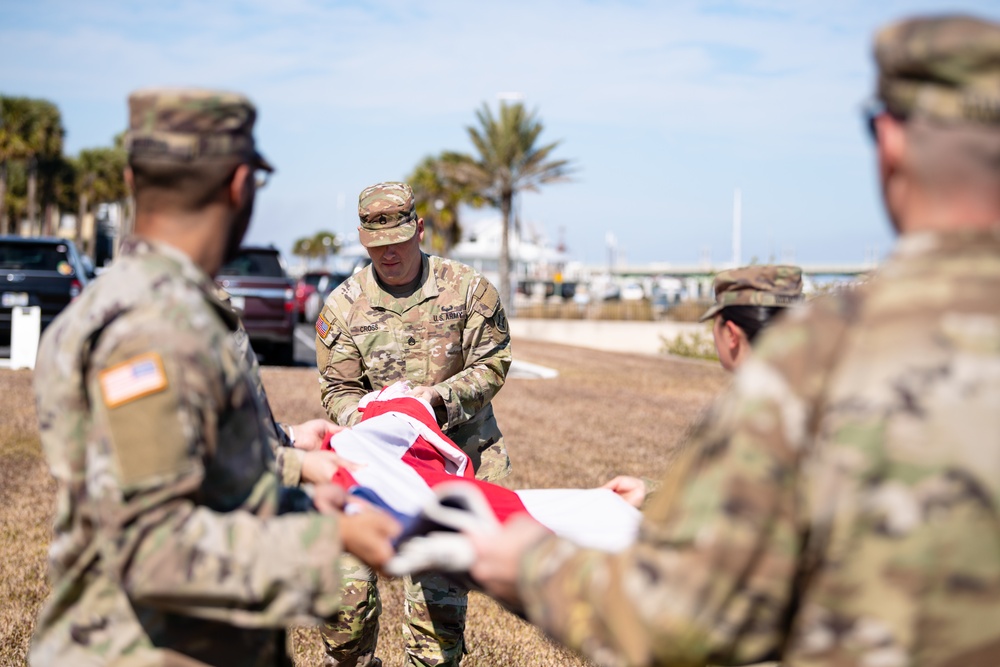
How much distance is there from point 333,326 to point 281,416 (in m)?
8.66

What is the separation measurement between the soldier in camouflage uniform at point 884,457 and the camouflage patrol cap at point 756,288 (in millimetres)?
1375

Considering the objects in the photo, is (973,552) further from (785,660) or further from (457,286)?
(457,286)

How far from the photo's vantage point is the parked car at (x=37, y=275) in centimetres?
1747

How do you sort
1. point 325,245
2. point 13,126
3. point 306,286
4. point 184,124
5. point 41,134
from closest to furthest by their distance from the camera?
1. point 184,124
2. point 306,286
3. point 13,126
4. point 41,134
5. point 325,245

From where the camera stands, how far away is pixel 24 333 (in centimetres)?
1702

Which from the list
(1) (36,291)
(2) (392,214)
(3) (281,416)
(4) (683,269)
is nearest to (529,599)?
(2) (392,214)

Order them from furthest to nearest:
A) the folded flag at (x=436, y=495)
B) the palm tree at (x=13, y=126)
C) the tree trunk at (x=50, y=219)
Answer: the tree trunk at (x=50, y=219)
the palm tree at (x=13, y=126)
the folded flag at (x=436, y=495)

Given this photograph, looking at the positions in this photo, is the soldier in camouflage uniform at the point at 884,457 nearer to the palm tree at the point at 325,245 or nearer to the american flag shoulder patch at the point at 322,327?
the american flag shoulder patch at the point at 322,327

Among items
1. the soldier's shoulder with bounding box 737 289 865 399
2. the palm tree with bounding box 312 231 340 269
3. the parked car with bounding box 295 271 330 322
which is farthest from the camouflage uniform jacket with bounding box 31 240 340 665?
the palm tree with bounding box 312 231 340 269

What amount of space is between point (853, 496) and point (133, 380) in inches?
52.2

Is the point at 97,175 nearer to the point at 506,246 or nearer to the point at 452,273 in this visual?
the point at 506,246

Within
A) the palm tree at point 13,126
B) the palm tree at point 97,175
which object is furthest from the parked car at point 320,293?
the palm tree at point 97,175

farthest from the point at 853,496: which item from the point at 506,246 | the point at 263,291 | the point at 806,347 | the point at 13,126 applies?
the point at 13,126

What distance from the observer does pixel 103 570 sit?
2.22 meters
